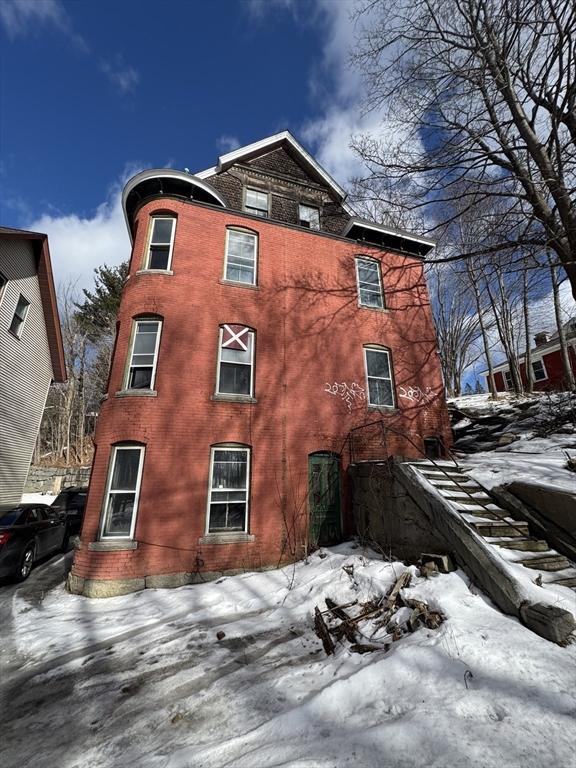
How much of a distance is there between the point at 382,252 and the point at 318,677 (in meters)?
13.8

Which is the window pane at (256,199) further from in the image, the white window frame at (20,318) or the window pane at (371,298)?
the white window frame at (20,318)

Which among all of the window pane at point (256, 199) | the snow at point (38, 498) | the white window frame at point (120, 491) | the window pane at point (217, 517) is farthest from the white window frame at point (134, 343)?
the snow at point (38, 498)

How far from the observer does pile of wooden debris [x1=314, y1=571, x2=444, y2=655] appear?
4.43m

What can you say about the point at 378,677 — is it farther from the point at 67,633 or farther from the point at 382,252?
the point at 382,252

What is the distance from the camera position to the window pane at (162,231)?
1136 centimetres

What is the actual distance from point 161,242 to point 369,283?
7.53 m

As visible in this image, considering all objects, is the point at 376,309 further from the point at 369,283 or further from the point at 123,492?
the point at 123,492

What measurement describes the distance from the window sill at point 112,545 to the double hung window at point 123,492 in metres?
0.14

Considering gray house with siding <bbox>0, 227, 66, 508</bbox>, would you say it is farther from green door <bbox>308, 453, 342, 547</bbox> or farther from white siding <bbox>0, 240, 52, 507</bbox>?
green door <bbox>308, 453, 342, 547</bbox>

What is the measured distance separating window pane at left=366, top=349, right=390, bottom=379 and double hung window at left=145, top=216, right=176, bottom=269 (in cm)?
729

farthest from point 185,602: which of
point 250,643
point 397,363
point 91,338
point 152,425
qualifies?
point 91,338

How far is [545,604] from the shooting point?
13.9 feet

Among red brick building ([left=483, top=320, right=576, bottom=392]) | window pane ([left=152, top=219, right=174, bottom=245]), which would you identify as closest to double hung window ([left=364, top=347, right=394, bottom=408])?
window pane ([left=152, top=219, right=174, bottom=245])

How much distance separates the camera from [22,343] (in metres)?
15.6
